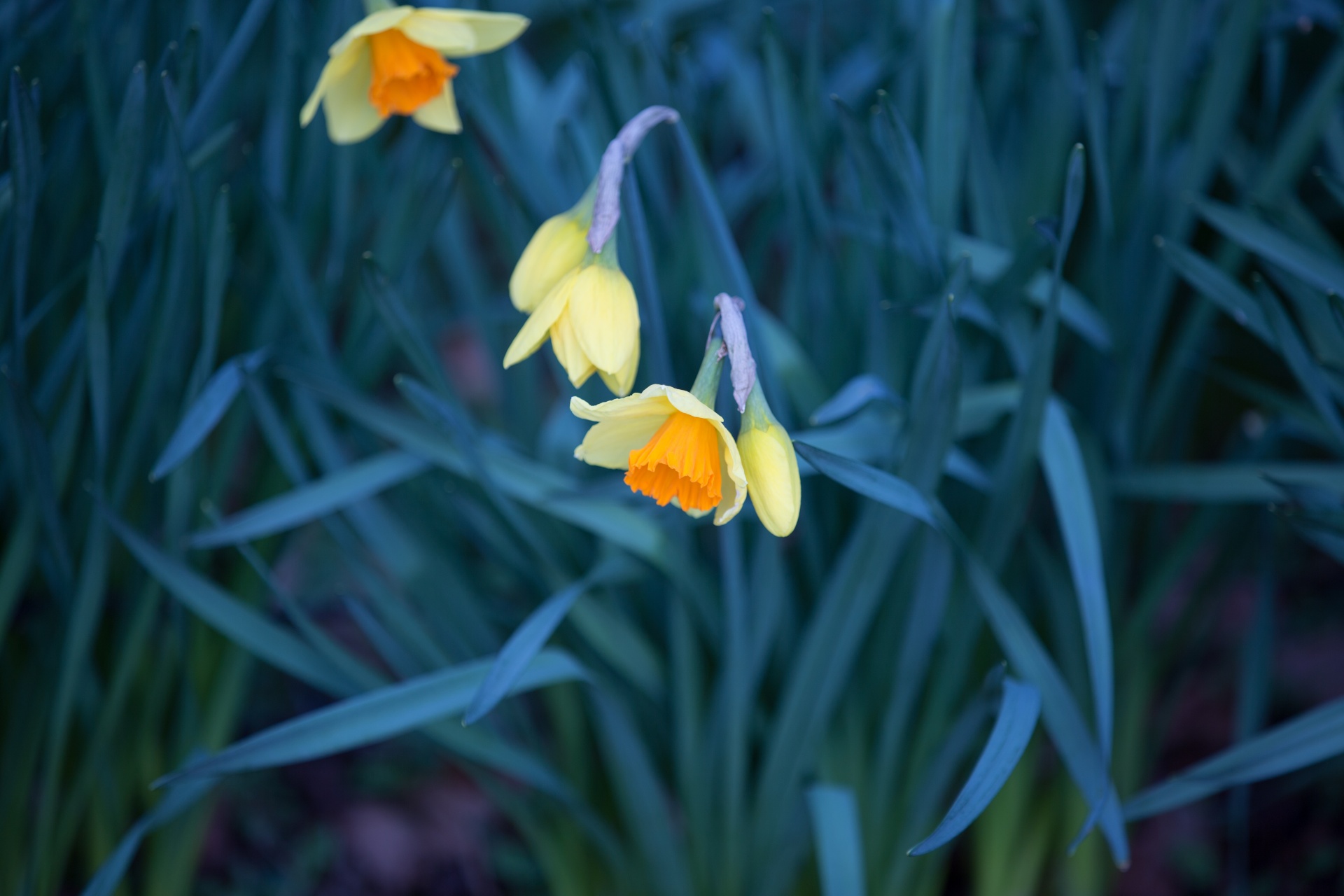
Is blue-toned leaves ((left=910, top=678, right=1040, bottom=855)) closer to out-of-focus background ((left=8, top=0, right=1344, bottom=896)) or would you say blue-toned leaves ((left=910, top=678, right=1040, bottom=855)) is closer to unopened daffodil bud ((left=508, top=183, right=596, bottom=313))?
out-of-focus background ((left=8, top=0, right=1344, bottom=896))

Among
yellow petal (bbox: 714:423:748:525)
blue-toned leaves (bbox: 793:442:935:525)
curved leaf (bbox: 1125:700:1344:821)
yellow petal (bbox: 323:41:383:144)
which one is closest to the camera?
yellow petal (bbox: 714:423:748:525)

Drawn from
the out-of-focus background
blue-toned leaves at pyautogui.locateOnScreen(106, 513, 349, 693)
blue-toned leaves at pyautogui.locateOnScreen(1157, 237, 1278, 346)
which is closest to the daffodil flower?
the out-of-focus background

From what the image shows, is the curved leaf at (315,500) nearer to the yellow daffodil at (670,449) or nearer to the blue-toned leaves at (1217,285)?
the yellow daffodil at (670,449)

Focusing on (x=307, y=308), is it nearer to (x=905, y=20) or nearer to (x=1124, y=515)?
(x=905, y=20)

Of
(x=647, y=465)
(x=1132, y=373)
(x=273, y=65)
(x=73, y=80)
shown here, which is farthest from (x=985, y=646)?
(x=73, y=80)

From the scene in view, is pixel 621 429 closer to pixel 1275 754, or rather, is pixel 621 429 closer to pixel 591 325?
pixel 591 325

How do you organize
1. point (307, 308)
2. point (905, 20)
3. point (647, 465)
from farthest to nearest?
point (905, 20)
point (307, 308)
point (647, 465)

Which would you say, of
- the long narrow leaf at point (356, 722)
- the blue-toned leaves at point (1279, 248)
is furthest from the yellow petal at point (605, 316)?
the blue-toned leaves at point (1279, 248)
